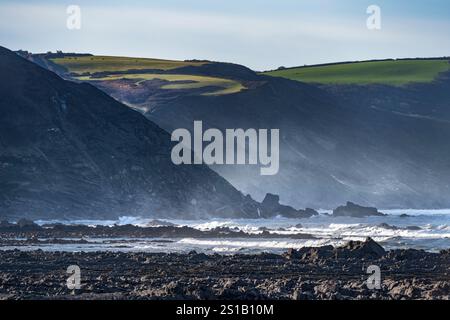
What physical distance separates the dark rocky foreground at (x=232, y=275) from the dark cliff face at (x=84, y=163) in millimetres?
44847

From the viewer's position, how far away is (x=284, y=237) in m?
72.2

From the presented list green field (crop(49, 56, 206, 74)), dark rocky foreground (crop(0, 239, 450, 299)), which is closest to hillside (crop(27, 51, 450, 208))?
green field (crop(49, 56, 206, 74))

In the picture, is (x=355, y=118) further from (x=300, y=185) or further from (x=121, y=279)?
(x=121, y=279)

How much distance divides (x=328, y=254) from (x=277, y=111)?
383 feet

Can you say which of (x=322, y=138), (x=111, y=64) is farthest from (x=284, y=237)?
(x=111, y=64)

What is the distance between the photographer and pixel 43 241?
6462cm

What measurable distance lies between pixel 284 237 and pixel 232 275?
104 feet

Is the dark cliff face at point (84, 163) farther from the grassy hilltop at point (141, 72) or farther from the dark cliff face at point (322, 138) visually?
the grassy hilltop at point (141, 72)

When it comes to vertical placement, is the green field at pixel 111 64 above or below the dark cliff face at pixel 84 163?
above

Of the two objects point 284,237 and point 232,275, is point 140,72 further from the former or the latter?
point 232,275

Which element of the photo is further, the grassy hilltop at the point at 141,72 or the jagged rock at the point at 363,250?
the grassy hilltop at the point at 141,72

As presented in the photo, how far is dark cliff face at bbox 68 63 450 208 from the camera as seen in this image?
143000 mm

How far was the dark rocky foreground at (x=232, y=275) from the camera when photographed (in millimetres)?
31938

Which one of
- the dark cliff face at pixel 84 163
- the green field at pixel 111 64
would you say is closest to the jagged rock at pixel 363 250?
the dark cliff face at pixel 84 163
